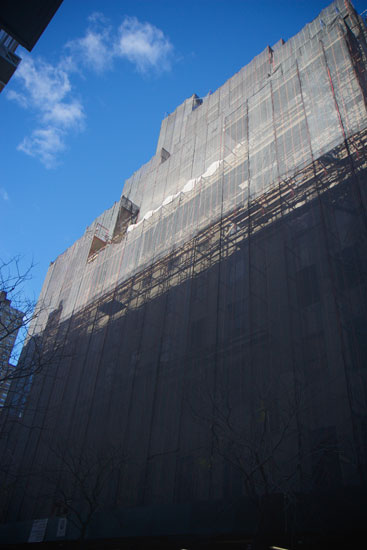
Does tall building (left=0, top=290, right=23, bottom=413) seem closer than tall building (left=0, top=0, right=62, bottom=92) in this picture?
No

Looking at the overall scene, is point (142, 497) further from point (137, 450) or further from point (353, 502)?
point (353, 502)

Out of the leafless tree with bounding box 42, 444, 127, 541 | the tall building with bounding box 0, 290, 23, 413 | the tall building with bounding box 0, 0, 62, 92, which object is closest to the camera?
the tall building with bounding box 0, 0, 62, 92

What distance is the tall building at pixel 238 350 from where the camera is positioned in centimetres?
877

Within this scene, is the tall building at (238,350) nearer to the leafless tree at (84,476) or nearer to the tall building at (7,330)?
the leafless tree at (84,476)

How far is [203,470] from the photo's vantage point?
36.2 ft

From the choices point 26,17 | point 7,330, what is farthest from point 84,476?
point 26,17

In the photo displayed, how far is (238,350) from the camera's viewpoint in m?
12.0

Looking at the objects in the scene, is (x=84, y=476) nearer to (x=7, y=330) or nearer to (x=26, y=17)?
(x=7, y=330)

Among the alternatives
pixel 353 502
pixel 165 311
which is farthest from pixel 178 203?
pixel 353 502

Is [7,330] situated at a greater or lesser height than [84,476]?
greater

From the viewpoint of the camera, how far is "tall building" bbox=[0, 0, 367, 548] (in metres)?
8.77

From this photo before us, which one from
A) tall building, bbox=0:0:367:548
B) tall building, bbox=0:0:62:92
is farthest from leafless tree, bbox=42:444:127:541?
tall building, bbox=0:0:62:92

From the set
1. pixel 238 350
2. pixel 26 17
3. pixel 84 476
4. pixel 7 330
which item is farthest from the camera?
pixel 84 476

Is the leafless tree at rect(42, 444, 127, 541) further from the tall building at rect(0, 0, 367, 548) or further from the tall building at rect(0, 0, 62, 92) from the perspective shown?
the tall building at rect(0, 0, 62, 92)
